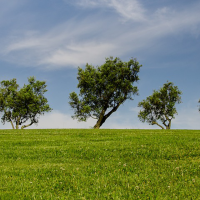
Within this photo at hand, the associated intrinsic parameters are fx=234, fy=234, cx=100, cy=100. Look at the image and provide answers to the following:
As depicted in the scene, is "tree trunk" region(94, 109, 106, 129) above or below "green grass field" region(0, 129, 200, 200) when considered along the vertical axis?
above

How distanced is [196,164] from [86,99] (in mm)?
40576

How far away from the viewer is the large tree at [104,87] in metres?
51.4

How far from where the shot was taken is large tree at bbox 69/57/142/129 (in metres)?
51.4

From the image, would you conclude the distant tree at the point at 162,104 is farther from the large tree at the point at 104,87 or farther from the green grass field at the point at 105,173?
the green grass field at the point at 105,173

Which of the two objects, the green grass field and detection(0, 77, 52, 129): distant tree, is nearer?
the green grass field

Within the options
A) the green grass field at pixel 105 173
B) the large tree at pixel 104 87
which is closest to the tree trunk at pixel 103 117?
the large tree at pixel 104 87

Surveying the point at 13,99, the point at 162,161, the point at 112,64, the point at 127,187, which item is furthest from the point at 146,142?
the point at 13,99

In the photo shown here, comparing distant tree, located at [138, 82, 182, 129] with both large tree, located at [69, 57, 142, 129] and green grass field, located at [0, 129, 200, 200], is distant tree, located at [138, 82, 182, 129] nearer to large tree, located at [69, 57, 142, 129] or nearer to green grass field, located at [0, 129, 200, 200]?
large tree, located at [69, 57, 142, 129]

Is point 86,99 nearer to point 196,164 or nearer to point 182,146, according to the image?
point 182,146

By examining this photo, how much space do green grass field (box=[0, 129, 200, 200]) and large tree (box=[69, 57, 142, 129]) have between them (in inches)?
1374

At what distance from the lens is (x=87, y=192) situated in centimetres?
830


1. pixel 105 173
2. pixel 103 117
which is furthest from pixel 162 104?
pixel 105 173

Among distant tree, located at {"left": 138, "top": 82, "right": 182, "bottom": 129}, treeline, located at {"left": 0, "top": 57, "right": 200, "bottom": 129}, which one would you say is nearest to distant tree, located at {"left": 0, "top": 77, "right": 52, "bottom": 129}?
treeline, located at {"left": 0, "top": 57, "right": 200, "bottom": 129}

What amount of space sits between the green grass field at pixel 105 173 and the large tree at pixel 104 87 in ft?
Answer: 115
